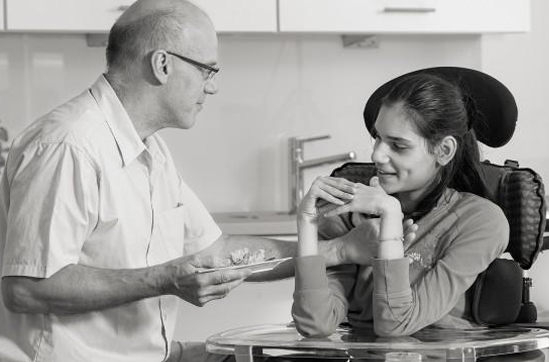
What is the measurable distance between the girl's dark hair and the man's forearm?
0.57 m

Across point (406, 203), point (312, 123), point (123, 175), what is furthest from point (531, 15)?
point (123, 175)

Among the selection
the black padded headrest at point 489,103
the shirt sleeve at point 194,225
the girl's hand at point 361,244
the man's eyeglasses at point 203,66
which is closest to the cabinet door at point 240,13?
the shirt sleeve at point 194,225

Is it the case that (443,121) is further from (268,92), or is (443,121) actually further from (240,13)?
(268,92)

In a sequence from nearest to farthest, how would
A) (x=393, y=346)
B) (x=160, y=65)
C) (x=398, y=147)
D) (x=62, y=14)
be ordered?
(x=393, y=346) < (x=398, y=147) < (x=160, y=65) < (x=62, y=14)

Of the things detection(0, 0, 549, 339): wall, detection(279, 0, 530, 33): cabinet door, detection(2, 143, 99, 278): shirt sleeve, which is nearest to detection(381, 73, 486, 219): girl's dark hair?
detection(2, 143, 99, 278): shirt sleeve

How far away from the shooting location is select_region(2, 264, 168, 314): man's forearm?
1956mm

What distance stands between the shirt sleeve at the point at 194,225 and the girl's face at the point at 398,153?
1.82 feet

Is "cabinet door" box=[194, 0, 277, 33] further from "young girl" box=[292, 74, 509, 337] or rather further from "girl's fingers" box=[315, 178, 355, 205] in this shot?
"girl's fingers" box=[315, 178, 355, 205]

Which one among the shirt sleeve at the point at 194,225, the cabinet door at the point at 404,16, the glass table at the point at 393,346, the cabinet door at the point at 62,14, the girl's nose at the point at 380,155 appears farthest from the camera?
the cabinet door at the point at 404,16

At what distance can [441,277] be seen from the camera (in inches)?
78.2

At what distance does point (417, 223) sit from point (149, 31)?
68cm

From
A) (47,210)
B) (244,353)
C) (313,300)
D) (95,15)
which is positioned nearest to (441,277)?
(313,300)

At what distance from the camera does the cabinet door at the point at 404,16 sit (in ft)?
11.8

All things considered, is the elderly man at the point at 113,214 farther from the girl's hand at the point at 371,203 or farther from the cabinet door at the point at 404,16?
the cabinet door at the point at 404,16
